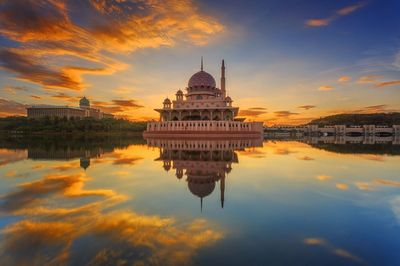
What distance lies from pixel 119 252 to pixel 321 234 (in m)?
3.42

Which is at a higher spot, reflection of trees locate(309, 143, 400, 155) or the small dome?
the small dome

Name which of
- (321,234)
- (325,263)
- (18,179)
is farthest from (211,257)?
(18,179)

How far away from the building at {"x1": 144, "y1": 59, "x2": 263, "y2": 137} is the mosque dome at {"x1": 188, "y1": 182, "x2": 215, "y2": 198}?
33551 millimetres

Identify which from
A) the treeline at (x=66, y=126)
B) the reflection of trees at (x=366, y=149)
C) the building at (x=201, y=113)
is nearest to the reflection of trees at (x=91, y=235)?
the reflection of trees at (x=366, y=149)

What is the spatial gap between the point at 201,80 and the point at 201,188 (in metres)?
48.5

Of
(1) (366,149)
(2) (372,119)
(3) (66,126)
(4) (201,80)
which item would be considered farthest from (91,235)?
(2) (372,119)

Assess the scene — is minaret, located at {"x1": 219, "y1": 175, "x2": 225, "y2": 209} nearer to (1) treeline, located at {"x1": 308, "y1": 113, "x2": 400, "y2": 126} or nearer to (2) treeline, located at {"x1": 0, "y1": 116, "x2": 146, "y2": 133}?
(2) treeline, located at {"x1": 0, "y1": 116, "x2": 146, "y2": 133}

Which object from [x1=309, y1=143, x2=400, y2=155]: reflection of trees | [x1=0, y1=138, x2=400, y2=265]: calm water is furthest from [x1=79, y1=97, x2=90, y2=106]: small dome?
[x1=0, y1=138, x2=400, y2=265]: calm water

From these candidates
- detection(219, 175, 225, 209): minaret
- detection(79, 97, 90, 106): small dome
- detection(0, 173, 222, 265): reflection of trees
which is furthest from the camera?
detection(79, 97, 90, 106): small dome

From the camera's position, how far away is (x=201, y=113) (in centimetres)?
5212

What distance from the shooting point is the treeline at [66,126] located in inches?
2406

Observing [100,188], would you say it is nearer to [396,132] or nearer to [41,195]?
[41,195]

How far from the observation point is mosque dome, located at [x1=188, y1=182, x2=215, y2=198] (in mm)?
7405

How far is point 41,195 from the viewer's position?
708cm
